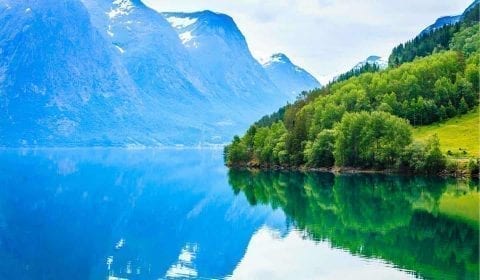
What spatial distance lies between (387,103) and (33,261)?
4969 inches

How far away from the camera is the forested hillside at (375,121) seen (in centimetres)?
12900

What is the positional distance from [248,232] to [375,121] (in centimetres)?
7444

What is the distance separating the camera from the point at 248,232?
215ft

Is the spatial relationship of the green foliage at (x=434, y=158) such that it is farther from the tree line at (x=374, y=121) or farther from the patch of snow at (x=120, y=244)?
the patch of snow at (x=120, y=244)

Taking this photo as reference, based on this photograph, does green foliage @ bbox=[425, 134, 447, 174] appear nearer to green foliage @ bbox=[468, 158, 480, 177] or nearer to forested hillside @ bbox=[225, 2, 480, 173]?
forested hillside @ bbox=[225, 2, 480, 173]

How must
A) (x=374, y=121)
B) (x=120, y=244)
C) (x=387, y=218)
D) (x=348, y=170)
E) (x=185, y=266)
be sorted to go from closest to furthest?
(x=185, y=266)
(x=120, y=244)
(x=387, y=218)
(x=374, y=121)
(x=348, y=170)

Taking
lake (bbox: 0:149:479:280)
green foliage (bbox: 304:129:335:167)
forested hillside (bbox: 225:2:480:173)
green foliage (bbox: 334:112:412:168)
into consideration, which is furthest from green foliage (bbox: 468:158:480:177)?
green foliage (bbox: 304:129:335:167)

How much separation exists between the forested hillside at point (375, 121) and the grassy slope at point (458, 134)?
13.9 ft

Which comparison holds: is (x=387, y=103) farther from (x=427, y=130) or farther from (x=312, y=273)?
(x=312, y=273)

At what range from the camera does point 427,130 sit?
15250cm

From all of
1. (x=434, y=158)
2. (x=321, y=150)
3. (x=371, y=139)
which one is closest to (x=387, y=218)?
(x=434, y=158)

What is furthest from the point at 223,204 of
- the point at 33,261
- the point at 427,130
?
the point at 427,130

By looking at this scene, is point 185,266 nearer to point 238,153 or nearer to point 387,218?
point 387,218

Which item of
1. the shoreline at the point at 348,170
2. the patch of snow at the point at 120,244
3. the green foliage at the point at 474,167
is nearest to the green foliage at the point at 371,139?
the shoreline at the point at 348,170
